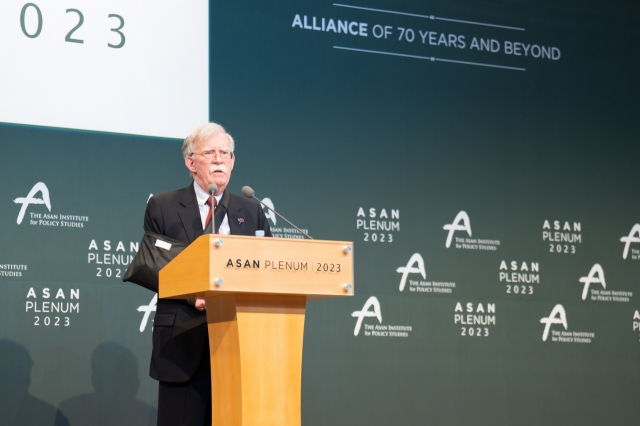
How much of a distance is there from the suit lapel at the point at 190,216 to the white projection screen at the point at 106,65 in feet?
4.47

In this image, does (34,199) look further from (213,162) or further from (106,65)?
(213,162)

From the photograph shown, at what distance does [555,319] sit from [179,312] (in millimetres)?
3004

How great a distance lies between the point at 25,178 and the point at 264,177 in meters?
1.28

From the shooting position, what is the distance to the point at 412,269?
4781 mm

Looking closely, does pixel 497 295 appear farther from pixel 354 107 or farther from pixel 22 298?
pixel 22 298

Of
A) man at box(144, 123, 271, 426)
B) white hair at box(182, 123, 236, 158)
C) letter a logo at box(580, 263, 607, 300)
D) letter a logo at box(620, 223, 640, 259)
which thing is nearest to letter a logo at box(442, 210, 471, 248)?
letter a logo at box(580, 263, 607, 300)

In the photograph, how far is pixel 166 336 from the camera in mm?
2822

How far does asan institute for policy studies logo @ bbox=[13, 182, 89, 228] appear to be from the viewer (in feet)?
13.1

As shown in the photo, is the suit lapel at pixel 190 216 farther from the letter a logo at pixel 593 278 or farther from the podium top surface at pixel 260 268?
the letter a logo at pixel 593 278

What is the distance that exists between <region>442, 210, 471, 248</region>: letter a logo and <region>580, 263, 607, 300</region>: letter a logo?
0.86 m

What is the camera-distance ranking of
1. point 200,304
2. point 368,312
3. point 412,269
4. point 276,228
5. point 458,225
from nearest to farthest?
point 200,304 → point 276,228 → point 368,312 → point 412,269 → point 458,225

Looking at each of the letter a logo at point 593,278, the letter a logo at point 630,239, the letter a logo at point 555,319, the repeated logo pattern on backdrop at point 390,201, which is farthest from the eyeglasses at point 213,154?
the letter a logo at point 630,239

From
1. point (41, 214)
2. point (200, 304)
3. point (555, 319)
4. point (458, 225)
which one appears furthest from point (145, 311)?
point (555, 319)

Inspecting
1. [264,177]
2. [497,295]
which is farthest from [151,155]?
[497,295]
